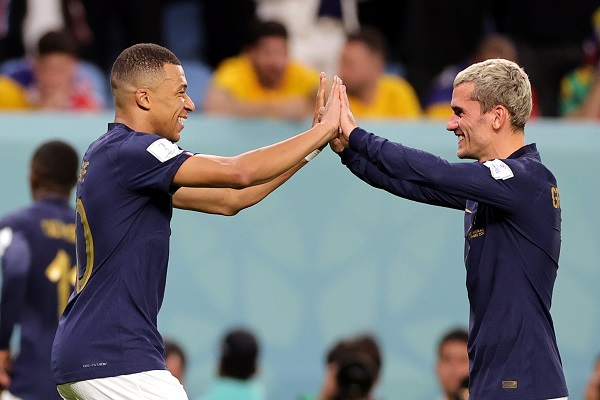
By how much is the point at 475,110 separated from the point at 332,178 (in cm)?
439

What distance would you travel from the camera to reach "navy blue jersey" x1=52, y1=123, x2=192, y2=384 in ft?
18.2

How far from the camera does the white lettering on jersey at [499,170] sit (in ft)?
18.7

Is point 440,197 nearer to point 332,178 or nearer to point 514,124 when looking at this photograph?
point 514,124

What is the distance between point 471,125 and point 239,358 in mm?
3344

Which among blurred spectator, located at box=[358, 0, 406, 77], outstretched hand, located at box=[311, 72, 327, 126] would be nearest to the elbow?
outstretched hand, located at box=[311, 72, 327, 126]

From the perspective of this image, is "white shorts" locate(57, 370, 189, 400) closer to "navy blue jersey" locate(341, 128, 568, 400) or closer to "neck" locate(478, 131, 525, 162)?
"navy blue jersey" locate(341, 128, 568, 400)

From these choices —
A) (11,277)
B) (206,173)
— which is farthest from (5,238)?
(206,173)

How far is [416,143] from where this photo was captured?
10.1 metres

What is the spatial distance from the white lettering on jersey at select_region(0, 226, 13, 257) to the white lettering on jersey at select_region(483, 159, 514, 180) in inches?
126

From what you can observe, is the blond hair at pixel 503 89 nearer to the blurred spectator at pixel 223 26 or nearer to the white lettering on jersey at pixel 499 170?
the white lettering on jersey at pixel 499 170

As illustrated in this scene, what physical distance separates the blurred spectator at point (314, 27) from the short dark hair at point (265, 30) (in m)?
1.00

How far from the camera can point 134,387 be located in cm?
554

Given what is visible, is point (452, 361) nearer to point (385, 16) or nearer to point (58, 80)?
point (58, 80)

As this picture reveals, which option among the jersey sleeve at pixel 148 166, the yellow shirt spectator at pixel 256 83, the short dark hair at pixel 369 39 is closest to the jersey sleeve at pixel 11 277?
the jersey sleeve at pixel 148 166
